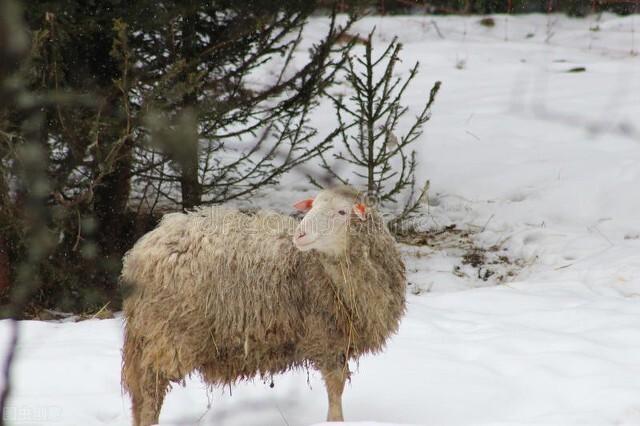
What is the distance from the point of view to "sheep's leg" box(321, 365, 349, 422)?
351cm

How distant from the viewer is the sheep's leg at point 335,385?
351cm

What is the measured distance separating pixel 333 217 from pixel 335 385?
75 centimetres

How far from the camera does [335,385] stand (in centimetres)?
354

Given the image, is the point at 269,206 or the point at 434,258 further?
the point at 269,206

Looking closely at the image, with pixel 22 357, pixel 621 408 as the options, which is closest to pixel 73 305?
pixel 22 357

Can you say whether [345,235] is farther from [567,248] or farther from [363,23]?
[363,23]

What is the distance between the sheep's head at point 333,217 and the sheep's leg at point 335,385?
1.71 feet

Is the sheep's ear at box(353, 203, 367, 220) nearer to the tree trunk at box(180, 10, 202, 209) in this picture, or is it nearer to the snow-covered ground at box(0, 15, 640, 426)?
the snow-covered ground at box(0, 15, 640, 426)

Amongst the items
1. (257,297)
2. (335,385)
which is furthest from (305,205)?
(335,385)

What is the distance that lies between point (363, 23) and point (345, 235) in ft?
33.1

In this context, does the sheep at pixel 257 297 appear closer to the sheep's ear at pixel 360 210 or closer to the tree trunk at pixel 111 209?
the sheep's ear at pixel 360 210

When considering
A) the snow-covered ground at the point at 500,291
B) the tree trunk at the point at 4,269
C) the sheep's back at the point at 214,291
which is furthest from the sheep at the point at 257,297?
the tree trunk at the point at 4,269

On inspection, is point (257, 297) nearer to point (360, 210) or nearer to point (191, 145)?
point (360, 210)

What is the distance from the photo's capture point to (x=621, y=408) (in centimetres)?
375
